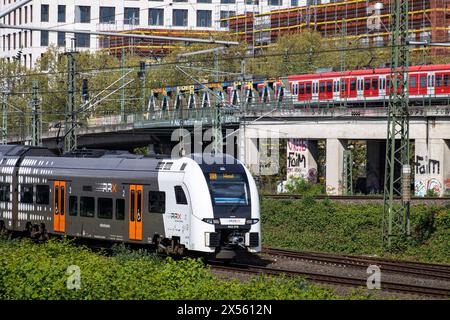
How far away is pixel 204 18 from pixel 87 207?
83.6m

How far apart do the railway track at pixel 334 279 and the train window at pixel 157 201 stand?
2.16m

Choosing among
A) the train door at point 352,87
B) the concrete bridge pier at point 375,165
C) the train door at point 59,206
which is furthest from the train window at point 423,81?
the train door at point 59,206

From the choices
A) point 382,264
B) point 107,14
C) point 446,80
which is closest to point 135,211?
point 382,264

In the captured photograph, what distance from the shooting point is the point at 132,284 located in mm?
18359

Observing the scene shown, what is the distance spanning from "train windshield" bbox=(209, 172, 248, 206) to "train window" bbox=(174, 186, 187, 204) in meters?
0.85

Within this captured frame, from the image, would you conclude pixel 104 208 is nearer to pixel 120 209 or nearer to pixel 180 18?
pixel 120 209

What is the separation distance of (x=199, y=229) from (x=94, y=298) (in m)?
9.73

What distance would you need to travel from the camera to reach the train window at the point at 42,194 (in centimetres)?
3369

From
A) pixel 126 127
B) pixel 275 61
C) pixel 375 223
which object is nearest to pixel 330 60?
pixel 275 61

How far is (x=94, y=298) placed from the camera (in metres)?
17.4

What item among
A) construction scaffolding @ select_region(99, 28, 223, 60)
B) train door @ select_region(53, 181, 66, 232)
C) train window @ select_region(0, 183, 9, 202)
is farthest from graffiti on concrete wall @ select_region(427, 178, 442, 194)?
construction scaffolding @ select_region(99, 28, 223, 60)

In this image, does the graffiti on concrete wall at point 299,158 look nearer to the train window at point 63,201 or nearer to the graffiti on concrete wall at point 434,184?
the graffiti on concrete wall at point 434,184

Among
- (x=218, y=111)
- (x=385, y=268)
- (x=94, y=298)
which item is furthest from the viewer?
(x=218, y=111)
